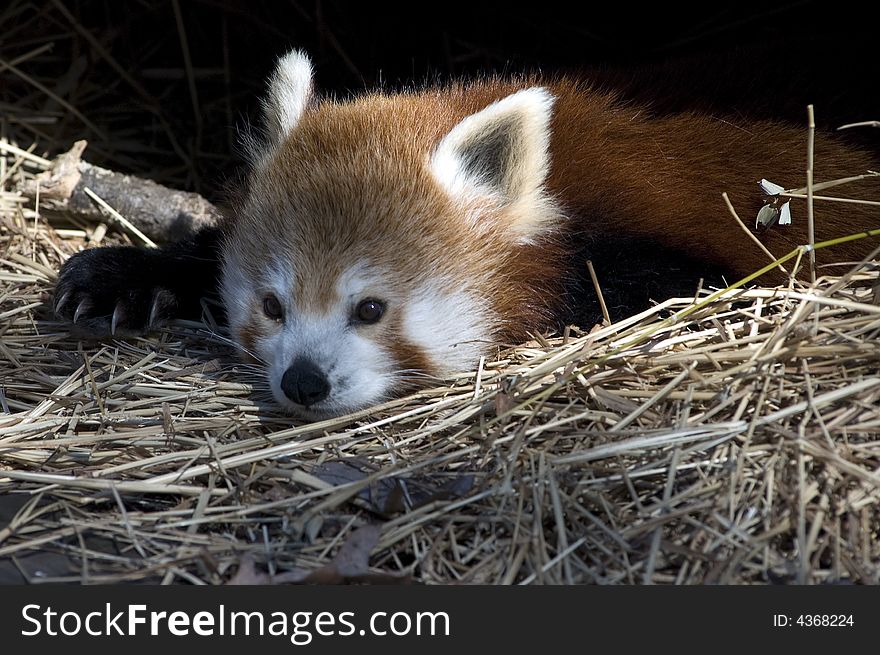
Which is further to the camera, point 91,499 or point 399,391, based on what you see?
point 399,391

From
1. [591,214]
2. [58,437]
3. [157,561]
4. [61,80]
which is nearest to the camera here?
[157,561]

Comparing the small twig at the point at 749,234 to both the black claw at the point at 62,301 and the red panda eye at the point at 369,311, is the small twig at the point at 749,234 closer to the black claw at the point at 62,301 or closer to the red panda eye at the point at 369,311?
the red panda eye at the point at 369,311

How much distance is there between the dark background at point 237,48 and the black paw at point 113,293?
1.65m

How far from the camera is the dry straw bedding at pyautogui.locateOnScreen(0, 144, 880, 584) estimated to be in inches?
92.1

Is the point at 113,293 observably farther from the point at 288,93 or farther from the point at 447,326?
the point at 447,326

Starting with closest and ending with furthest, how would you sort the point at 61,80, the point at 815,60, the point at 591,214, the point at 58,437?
1. the point at 58,437
2. the point at 591,214
3. the point at 815,60
4. the point at 61,80

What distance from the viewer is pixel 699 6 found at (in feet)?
19.7

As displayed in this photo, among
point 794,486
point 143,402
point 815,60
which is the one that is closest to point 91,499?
point 143,402

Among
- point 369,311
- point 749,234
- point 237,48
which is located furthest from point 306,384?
point 237,48

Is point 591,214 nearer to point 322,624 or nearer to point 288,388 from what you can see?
point 288,388

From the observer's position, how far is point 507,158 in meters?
3.31

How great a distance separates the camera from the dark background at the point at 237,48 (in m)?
5.65

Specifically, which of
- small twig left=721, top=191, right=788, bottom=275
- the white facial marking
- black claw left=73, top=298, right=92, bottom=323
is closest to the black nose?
the white facial marking

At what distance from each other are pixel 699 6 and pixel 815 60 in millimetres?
2332
